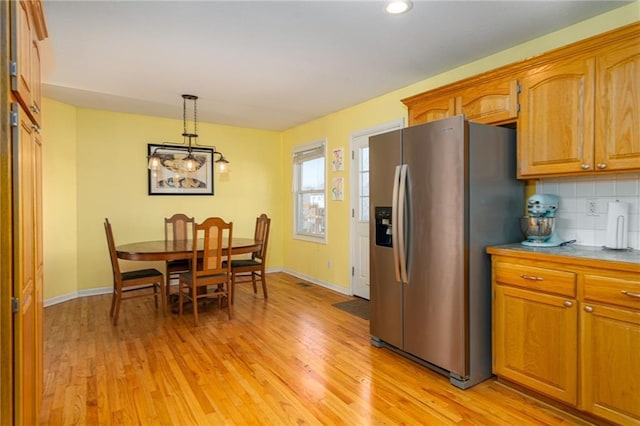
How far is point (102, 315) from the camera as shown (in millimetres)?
3883

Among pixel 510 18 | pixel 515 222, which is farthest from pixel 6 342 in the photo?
pixel 510 18

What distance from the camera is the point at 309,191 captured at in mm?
5652

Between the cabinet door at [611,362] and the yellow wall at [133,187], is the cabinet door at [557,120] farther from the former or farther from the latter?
the yellow wall at [133,187]

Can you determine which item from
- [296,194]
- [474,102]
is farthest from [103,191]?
[474,102]

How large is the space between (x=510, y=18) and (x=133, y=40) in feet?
8.92

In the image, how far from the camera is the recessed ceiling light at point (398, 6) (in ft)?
7.20

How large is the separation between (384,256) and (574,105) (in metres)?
1.62

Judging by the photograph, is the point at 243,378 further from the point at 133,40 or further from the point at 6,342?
the point at 133,40

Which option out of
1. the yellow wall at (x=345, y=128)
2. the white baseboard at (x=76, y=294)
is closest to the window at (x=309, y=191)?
the yellow wall at (x=345, y=128)

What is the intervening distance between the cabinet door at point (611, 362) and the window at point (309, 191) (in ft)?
11.8

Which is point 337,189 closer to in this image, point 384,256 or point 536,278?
point 384,256

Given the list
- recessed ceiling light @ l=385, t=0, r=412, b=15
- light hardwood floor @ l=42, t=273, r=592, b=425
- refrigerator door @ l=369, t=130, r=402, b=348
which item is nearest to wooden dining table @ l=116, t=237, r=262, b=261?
light hardwood floor @ l=42, t=273, r=592, b=425

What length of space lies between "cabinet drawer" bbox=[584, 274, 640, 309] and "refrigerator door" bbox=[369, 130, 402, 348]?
1.18 metres

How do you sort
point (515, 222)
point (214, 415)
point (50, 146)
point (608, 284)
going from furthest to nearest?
point (50, 146)
point (515, 222)
point (214, 415)
point (608, 284)
